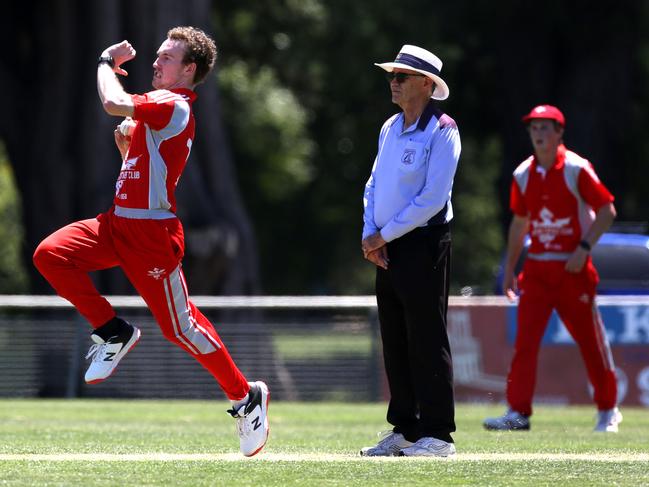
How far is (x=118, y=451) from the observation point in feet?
25.0

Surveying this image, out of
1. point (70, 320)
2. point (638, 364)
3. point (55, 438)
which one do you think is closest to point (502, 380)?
point (638, 364)

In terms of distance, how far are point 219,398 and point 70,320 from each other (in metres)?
2.08

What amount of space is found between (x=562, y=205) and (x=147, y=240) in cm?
424

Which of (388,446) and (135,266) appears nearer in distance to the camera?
(135,266)

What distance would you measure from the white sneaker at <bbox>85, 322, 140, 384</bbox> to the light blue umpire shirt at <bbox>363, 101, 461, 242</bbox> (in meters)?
1.42

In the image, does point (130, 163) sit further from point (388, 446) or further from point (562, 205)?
point (562, 205)

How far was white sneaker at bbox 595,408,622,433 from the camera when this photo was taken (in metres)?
10.2

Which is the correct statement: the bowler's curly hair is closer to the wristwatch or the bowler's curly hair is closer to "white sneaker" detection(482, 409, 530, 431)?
the wristwatch

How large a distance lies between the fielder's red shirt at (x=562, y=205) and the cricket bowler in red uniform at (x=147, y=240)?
147 inches

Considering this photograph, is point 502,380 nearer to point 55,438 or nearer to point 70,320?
point 70,320

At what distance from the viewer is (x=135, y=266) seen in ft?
23.6

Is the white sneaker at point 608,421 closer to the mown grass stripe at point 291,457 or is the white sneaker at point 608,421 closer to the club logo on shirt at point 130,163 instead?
the mown grass stripe at point 291,457

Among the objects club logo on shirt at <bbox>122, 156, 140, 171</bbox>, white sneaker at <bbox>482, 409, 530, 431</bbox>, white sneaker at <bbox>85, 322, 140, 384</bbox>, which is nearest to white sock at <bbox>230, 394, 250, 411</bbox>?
white sneaker at <bbox>85, 322, 140, 384</bbox>

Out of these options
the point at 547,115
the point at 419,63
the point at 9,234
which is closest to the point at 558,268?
the point at 547,115
